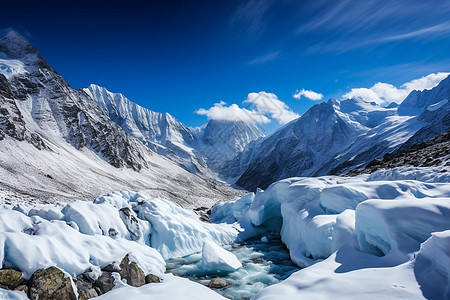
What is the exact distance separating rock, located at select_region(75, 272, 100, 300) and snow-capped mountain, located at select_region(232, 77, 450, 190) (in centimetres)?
11509

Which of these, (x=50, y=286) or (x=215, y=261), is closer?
(x=50, y=286)

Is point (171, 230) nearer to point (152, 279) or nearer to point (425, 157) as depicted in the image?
point (152, 279)

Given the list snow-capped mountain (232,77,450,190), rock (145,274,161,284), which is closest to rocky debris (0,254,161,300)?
rock (145,274,161,284)

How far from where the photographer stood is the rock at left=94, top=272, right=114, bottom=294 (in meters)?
8.56

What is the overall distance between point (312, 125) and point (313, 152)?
3123cm

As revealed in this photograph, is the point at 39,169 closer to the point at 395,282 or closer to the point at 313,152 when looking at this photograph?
the point at 395,282

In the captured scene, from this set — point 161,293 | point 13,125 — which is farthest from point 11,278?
point 13,125

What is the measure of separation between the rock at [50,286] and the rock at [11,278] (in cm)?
31

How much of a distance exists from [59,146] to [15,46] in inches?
2553

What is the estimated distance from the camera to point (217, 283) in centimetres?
1242

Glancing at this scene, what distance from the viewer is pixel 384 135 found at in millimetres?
120500

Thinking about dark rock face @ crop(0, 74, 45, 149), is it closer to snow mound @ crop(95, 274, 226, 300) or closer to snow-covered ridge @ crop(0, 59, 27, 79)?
snow-covered ridge @ crop(0, 59, 27, 79)

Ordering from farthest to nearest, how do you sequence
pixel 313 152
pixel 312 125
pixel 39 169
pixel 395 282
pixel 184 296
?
pixel 312 125
pixel 313 152
pixel 39 169
pixel 184 296
pixel 395 282


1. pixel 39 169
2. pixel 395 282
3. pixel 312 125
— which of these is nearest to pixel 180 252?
pixel 395 282
